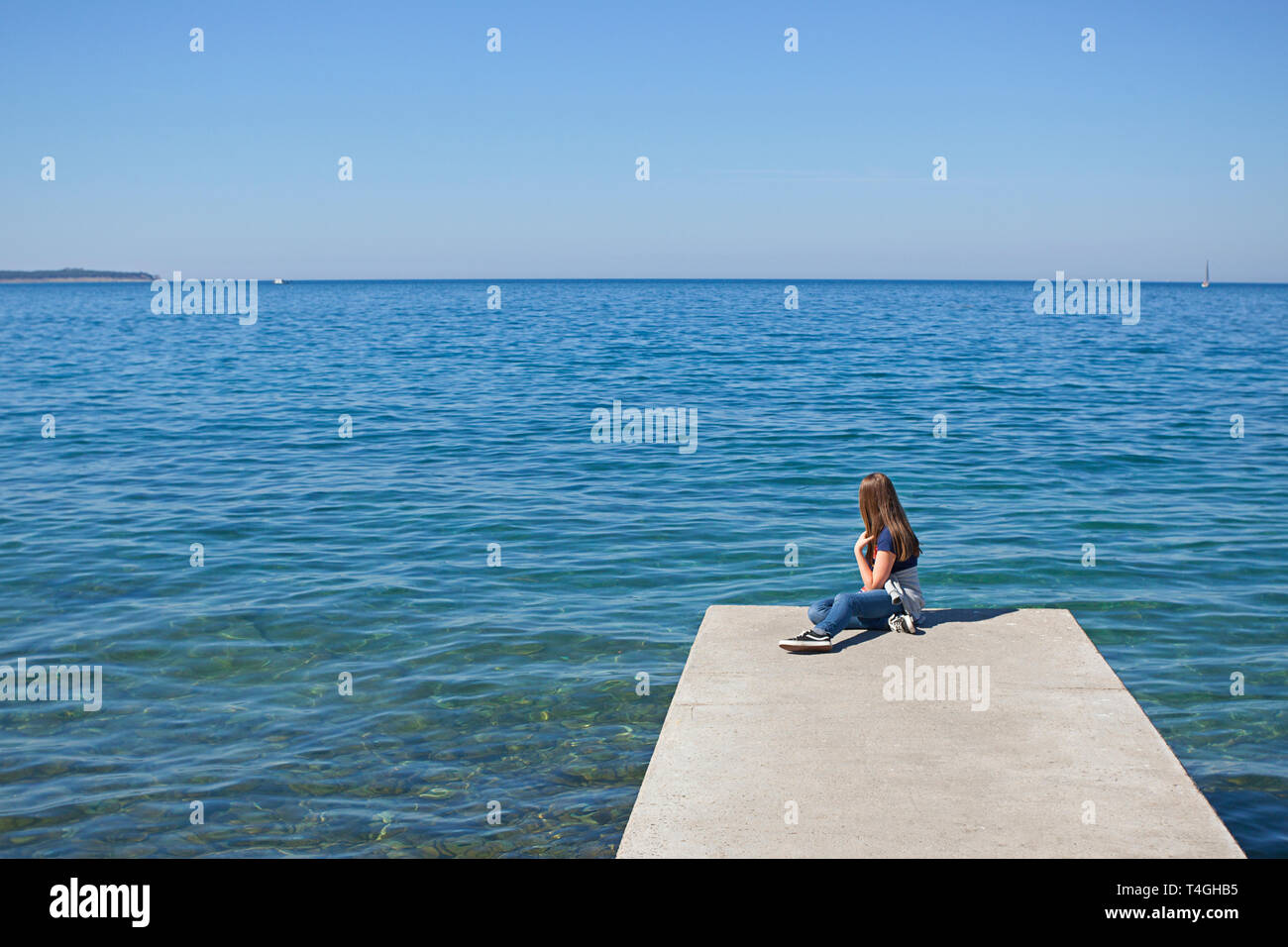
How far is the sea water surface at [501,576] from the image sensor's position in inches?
294

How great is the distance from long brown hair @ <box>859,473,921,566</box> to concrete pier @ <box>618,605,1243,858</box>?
66 cm

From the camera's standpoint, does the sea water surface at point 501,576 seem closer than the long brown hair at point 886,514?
Yes

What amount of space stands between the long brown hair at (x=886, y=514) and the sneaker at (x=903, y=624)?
0.44m

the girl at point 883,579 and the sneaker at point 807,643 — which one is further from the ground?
the girl at point 883,579

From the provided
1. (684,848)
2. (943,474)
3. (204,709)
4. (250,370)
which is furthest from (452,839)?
(250,370)

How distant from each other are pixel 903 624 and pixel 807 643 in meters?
0.89

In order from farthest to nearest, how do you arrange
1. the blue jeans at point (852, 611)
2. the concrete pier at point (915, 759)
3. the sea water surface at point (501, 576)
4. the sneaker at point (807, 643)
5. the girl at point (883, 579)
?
the girl at point (883, 579), the blue jeans at point (852, 611), the sneaker at point (807, 643), the sea water surface at point (501, 576), the concrete pier at point (915, 759)

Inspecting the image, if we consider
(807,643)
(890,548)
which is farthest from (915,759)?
(890,548)

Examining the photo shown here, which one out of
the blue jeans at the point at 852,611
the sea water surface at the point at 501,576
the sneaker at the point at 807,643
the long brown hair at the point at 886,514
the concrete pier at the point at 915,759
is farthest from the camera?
the long brown hair at the point at 886,514

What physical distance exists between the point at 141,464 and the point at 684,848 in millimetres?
17240

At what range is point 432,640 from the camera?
10328 millimetres

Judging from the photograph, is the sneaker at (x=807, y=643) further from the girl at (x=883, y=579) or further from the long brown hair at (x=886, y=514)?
the long brown hair at (x=886, y=514)

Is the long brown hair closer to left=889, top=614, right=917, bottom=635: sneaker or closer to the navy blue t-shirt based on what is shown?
the navy blue t-shirt

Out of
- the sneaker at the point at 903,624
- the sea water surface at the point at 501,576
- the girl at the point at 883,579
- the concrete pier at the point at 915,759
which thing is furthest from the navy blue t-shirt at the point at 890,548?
the sea water surface at the point at 501,576
